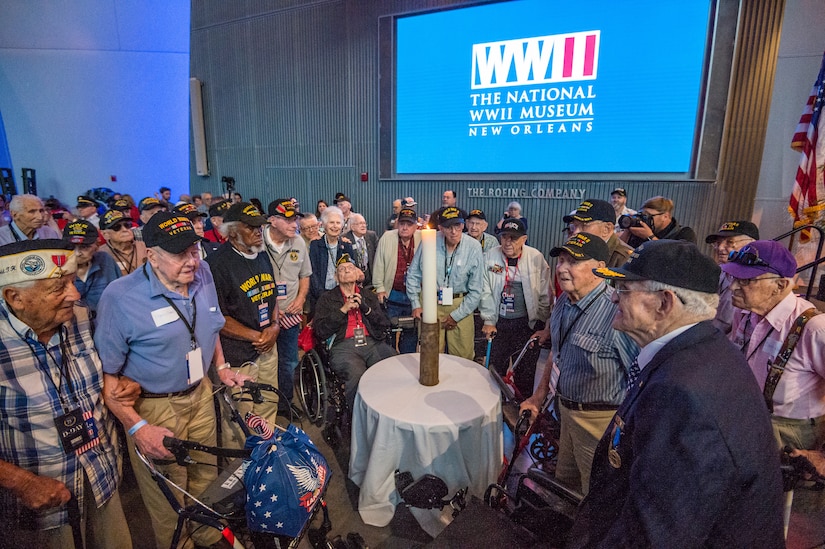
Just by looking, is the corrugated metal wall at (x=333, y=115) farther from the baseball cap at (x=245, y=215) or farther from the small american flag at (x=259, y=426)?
the small american flag at (x=259, y=426)

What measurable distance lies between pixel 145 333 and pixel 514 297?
9.69 feet

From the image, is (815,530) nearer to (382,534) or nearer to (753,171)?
(382,534)

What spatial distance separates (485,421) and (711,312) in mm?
1297

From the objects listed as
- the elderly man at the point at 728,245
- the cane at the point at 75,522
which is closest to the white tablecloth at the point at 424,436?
the cane at the point at 75,522

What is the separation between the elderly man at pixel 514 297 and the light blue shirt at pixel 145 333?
2570 mm

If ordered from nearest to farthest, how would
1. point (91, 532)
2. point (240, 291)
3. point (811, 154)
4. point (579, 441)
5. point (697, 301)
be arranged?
point (697, 301) < point (91, 532) < point (579, 441) < point (240, 291) < point (811, 154)

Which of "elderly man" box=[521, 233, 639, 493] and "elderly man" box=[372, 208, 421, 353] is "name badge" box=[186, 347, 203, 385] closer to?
"elderly man" box=[521, 233, 639, 493]

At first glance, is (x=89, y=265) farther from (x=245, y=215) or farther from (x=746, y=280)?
(x=746, y=280)

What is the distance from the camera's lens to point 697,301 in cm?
116

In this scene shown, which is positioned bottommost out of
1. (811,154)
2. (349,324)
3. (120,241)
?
(349,324)

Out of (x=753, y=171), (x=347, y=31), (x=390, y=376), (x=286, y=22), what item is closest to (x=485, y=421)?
(x=390, y=376)

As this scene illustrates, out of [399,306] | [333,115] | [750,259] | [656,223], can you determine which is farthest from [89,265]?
[333,115]

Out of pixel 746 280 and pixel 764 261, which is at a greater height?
pixel 764 261

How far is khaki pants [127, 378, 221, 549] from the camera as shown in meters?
2.01
